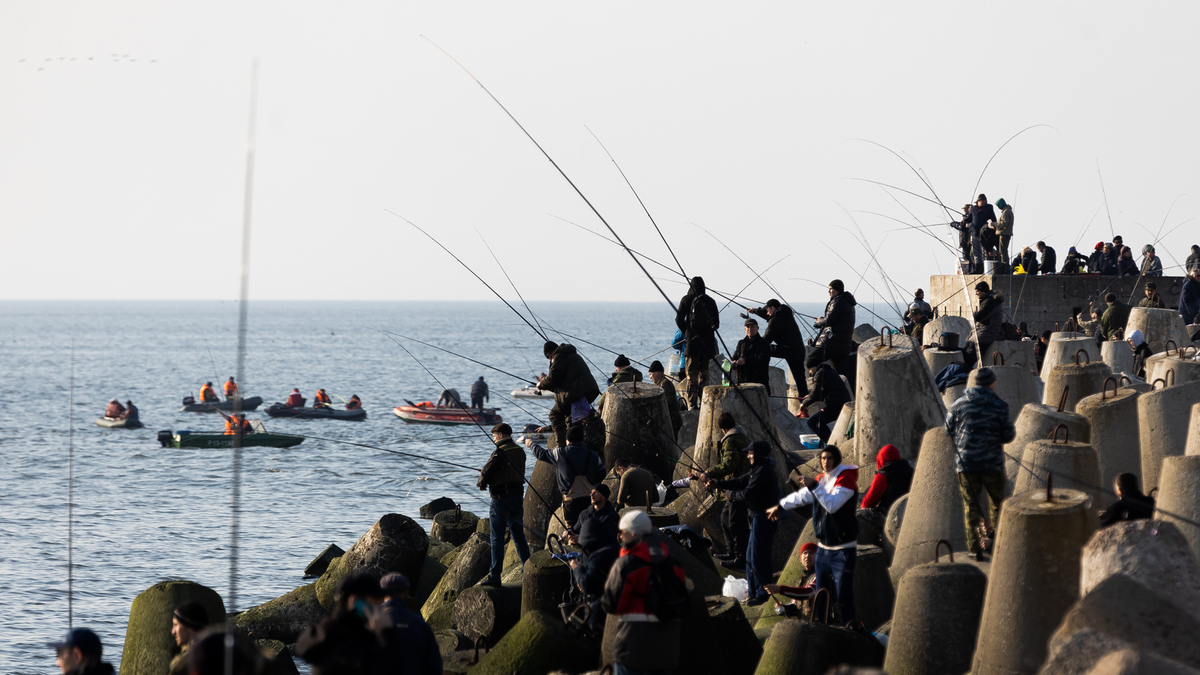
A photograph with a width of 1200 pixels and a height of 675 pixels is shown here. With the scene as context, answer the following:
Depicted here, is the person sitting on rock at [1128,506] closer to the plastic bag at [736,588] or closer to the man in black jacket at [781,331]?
the plastic bag at [736,588]

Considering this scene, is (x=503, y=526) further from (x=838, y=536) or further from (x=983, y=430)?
(x=983, y=430)

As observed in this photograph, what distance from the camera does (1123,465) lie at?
960cm

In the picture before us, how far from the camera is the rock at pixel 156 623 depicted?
30.1ft

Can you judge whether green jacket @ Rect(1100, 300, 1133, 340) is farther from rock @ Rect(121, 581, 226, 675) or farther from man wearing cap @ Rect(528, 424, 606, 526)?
rock @ Rect(121, 581, 226, 675)

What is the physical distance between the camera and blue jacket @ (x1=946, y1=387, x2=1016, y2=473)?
311 inches

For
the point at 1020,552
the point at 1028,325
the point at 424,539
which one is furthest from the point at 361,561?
the point at 1028,325

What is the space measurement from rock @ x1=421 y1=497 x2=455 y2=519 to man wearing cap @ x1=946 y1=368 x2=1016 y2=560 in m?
16.8

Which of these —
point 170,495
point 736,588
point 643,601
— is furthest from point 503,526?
point 170,495

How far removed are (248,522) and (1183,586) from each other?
24.9m

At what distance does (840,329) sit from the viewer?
14.6 meters

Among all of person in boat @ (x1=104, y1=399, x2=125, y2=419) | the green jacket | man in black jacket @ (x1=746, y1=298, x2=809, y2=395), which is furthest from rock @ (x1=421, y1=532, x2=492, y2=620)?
person in boat @ (x1=104, y1=399, x2=125, y2=419)

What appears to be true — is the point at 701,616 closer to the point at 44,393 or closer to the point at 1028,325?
the point at 1028,325

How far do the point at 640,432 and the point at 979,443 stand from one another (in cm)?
616

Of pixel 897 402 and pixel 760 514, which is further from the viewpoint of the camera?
pixel 897 402
